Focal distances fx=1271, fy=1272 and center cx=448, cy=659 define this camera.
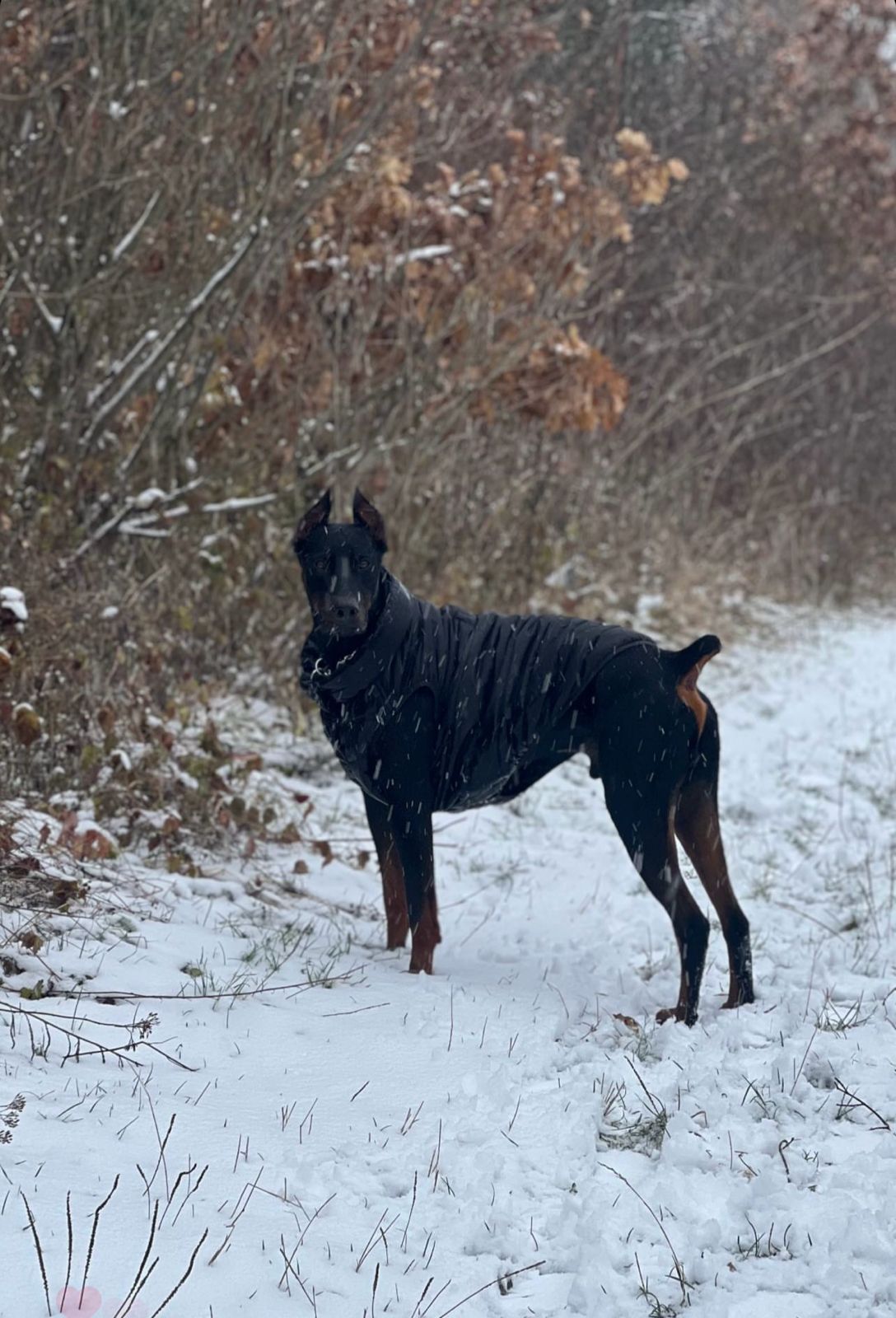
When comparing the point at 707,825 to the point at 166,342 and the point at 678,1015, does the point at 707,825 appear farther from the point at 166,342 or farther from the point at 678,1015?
the point at 166,342

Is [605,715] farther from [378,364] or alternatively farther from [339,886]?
[378,364]

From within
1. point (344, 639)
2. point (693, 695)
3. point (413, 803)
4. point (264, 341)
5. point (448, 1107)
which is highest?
point (264, 341)

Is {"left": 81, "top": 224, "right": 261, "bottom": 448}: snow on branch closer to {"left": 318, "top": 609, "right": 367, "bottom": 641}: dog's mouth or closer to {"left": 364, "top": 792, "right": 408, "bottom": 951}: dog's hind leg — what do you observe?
{"left": 318, "top": 609, "right": 367, "bottom": 641}: dog's mouth

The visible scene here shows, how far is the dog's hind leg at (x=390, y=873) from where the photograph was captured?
178 inches

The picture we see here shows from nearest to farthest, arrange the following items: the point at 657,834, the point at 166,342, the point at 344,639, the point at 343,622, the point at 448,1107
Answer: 1. the point at 448,1107
2. the point at 657,834
3. the point at 343,622
4. the point at 344,639
5. the point at 166,342

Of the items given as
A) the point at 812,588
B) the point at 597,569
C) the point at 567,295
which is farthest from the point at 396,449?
the point at 812,588

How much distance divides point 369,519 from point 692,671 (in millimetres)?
1253

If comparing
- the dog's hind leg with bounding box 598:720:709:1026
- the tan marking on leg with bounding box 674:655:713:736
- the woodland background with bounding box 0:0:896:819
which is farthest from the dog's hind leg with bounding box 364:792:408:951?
the woodland background with bounding box 0:0:896:819

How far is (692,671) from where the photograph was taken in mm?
4070

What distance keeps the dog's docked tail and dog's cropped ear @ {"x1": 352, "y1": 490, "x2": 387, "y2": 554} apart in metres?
1.11

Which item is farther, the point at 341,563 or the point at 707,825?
the point at 341,563

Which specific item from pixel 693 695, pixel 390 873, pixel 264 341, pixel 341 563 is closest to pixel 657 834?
pixel 693 695

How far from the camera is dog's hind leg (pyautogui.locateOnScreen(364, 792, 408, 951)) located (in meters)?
4.52

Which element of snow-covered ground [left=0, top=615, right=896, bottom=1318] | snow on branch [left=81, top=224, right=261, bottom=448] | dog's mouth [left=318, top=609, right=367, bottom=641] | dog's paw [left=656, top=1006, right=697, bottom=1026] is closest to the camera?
snow-covered ground [left=0, top=615, right=896, bottom=1318]
